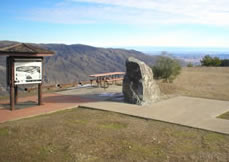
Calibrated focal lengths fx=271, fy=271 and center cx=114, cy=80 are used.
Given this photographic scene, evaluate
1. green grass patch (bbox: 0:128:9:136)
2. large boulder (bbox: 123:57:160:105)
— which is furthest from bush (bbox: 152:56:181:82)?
green grass patch (bbox: 0:128:9:136)

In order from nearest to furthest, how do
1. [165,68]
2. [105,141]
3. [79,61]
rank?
1. [105,141]
2. [165,68]
3. [79,61]

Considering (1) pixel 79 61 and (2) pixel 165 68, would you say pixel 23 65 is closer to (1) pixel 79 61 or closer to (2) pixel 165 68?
(2) pixel 165 68

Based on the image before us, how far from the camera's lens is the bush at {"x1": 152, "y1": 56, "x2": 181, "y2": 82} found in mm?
17125

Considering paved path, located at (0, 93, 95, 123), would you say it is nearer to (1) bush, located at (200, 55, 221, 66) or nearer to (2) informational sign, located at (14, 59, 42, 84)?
(2) informational sign, located at (14, 59, 42, 84)

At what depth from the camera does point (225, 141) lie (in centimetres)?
634

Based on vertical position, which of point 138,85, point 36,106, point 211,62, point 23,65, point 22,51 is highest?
point 22,51

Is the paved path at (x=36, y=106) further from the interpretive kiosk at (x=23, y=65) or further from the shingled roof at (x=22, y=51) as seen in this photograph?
the shingled roof at (x=22, y=51)

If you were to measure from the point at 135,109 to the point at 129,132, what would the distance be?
2.59m

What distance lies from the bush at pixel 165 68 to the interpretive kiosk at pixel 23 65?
29.5ft

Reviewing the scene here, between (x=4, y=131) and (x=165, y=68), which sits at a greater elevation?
(x=165, y=68)

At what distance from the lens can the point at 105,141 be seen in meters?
6.23

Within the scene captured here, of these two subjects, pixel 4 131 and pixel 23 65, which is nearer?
pixel 4 131

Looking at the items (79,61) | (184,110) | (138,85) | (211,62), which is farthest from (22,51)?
(79,61)

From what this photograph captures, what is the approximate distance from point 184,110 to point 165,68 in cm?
794
